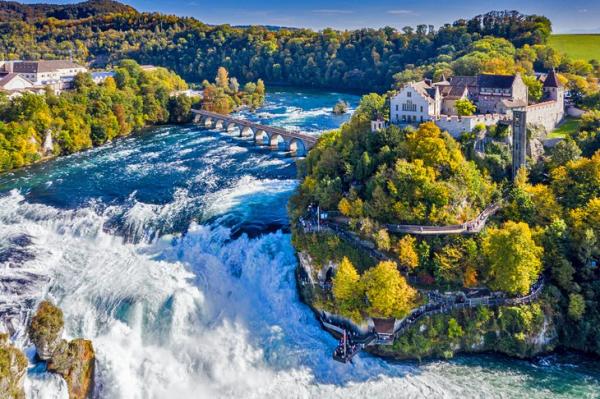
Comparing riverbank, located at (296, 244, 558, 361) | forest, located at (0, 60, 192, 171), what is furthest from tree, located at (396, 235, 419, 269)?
forest, located at (0, 60, 192, 171)

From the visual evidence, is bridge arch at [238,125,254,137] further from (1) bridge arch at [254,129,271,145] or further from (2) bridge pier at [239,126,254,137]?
(1) bridge arch at [254,129,271,145]

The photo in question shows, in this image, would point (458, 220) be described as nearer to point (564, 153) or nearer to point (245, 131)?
point (564, 153)

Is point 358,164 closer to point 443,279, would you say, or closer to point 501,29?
point 443,279

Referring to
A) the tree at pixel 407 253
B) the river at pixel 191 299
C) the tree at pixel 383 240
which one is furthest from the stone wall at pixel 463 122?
the river at pixel 191 299

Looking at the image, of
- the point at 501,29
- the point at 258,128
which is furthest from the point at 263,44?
the point at 258,128

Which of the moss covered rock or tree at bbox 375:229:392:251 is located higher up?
tree at bbox 375:229:392:251

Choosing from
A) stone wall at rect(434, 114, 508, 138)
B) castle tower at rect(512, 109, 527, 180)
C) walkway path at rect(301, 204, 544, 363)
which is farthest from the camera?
stone wall at rect(434, 114, 508, 138)
